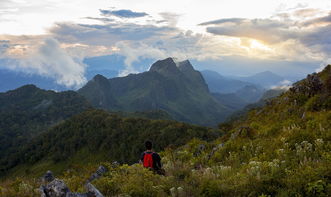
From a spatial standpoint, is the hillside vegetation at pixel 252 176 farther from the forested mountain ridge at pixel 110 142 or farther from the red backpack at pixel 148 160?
the forested mountain ridge at pixel 110 142

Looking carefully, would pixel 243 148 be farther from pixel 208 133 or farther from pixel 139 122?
pixel 139 122

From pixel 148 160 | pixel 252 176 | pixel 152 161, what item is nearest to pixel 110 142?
pixel 148 160

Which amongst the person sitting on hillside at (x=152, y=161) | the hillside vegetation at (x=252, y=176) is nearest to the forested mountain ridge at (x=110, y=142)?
the hillside vegetation at (x=252, y=176)

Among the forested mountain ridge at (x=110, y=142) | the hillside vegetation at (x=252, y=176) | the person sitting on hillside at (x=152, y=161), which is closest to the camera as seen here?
the hillside vegetation at (x=252, y=176)

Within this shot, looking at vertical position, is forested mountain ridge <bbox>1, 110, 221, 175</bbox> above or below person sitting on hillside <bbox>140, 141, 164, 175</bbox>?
below

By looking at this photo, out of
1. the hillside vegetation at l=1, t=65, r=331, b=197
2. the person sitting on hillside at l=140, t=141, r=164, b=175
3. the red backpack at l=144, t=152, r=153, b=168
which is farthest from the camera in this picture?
the red backpack at l=144, t=152, r=153, b=168

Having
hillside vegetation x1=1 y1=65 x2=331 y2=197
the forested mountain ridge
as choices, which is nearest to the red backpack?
hillside vegetation x1=1 y1=65 x2=331 y2=197

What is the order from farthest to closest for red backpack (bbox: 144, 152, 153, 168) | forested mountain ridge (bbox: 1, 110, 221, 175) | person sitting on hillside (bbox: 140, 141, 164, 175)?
forested mountain ridge (bbox: 1, 110, 221, 175) → red backpack (bbox: 144, 152, 153, 168) → person sitting on hillside (bbox: 140, 141, 164, 175)

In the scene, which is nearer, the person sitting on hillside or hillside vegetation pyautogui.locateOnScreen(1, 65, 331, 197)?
hillside vegetation pyautogui.locateOnScreen(1, 65, 331, 197)

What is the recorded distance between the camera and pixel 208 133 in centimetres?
15000

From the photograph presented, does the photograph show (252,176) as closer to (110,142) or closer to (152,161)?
(152,161)

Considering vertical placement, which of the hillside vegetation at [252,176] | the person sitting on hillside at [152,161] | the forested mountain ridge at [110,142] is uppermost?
the hillside vegetation at [252,176]

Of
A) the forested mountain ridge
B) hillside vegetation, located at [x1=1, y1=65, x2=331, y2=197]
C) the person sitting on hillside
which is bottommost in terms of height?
the forested mountain ridge

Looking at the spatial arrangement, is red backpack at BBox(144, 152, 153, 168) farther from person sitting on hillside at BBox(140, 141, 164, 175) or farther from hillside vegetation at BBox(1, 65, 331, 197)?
hillside vegetation at BBox(1, 65, 331, 197)
